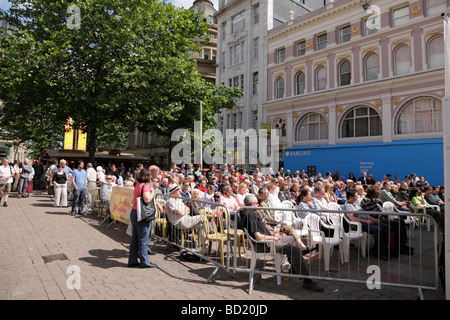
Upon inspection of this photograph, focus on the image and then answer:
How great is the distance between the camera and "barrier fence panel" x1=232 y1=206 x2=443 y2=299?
4379mm

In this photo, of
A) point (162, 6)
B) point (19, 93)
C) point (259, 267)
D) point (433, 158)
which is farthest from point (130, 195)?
point (433, 158)

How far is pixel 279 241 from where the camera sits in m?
4.59

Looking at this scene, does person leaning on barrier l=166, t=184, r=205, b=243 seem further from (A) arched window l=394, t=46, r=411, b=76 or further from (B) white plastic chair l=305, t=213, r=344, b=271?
(A) arched window l=394, t=46, r=411, b=76

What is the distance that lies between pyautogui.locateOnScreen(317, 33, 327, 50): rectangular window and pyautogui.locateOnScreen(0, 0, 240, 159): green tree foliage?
1388 centimetres

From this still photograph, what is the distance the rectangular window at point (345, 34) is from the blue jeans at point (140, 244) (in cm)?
2511

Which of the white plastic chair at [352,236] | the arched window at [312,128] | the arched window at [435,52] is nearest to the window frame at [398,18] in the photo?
the arched window at [435,52]

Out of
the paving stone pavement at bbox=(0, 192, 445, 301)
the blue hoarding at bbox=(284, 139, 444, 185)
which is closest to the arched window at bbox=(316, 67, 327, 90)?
the blue hoarding at bbox=(284, 139, 444, 185)

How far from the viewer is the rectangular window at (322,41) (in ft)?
85.5

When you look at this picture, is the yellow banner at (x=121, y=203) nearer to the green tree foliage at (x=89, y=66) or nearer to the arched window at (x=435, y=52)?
the green tree foliage at (x=89, y=66)

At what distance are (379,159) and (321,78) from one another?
385 inches

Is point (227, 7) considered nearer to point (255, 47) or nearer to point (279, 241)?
point (255, 47)

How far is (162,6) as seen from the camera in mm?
19188

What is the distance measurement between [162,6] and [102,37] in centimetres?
487
